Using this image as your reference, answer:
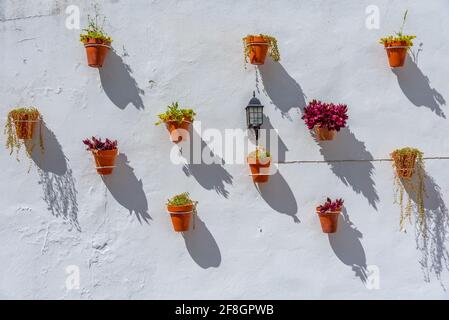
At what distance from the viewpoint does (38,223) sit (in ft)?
15.2

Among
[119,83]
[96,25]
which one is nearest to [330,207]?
[119,83]

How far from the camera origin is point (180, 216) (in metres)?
4.42

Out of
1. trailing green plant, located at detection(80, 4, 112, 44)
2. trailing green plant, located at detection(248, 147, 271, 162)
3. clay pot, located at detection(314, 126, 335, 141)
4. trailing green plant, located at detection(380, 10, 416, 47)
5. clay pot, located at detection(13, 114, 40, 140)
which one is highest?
trailing green plant, located at detection(80, 4, 112, 44)

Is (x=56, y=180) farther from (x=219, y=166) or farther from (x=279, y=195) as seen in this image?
(x=279, y=195)

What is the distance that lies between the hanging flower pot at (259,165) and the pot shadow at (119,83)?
1292 mm

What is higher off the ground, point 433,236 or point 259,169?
point 259,169

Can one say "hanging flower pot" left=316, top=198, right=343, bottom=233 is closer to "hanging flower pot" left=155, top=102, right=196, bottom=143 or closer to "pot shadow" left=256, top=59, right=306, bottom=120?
"pot shadow" left=256, top=59, right=306, bottom=120

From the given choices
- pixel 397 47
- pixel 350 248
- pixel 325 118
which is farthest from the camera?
pixel 350 248

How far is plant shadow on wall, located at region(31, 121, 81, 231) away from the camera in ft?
15.2

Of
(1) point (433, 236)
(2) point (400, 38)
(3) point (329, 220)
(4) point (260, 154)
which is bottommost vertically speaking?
(1) point (433, 236)

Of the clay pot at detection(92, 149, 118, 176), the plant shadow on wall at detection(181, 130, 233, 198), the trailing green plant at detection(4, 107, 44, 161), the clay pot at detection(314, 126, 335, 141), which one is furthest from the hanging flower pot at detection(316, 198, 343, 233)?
the trailing green plant at detection(4, 107, 44, 161)

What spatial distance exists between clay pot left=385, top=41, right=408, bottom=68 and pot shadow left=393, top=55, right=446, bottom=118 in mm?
121

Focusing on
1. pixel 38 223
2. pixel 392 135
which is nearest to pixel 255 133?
pixel 392 135

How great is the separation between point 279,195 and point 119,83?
79.8 inches
